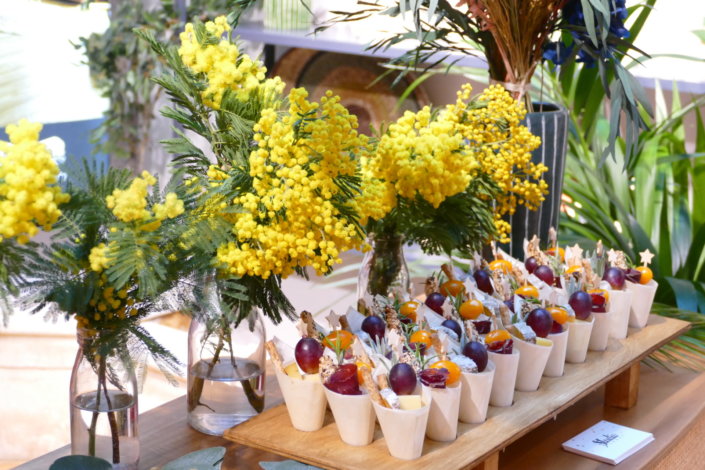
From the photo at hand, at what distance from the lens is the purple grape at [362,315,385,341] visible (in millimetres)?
1112

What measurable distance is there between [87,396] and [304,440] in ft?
0.79

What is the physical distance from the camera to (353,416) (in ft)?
3.18

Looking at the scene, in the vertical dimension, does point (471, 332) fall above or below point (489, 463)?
above

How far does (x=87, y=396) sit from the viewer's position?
3.11 ft

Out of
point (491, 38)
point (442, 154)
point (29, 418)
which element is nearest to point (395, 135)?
point (442, 154)

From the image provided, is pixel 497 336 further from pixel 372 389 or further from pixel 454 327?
pixel 372 389

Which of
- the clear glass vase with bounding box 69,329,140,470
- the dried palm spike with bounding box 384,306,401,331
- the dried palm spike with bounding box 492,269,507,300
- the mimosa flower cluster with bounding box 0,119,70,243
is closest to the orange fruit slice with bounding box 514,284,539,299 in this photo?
the dried palm spike with bounding box 492,269,507,300

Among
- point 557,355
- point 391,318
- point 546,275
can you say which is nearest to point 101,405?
point 391,318

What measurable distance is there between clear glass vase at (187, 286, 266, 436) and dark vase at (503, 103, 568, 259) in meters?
0.65

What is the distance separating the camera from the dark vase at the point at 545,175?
156cm

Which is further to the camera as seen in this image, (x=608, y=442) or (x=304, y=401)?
(x=608, y=442)

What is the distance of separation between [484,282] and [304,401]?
43cm

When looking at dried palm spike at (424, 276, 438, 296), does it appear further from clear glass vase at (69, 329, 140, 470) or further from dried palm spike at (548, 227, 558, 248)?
clear glass vase at (69, 329, 140, 470)

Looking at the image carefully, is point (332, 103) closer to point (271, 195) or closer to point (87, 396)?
point (271, 195)
